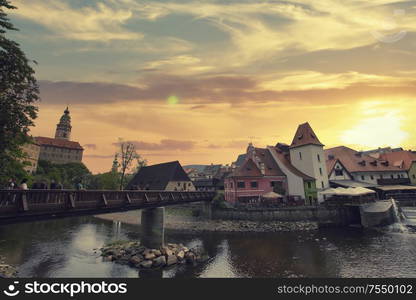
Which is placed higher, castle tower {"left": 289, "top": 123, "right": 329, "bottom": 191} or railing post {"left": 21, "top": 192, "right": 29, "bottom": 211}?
castle tower {"left": 289, "top": 123, "right": 329, "bottom": 191}

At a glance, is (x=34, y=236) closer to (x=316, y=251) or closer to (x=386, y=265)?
(x=316, y=251)

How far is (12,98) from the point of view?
53.9 ft

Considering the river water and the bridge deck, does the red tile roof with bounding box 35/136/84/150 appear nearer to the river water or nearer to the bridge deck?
the river water

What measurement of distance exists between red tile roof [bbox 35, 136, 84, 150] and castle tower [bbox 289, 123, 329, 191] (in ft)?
372

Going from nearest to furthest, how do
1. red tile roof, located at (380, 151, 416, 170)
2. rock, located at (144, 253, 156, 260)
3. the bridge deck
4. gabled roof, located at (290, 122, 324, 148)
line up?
1. the bridge deck
2. rock, located at (144, 253, 156, 260)
3. gabled roof, located at (290, 122, 324, 148)
4. red tile roof, located at (380, 151, 416, 170)

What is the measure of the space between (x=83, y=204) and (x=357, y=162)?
190 feet

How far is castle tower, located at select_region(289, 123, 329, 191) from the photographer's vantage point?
46.1 metres

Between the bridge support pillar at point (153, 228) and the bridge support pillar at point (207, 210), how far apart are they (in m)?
17.9

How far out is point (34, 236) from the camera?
3161 centimetres

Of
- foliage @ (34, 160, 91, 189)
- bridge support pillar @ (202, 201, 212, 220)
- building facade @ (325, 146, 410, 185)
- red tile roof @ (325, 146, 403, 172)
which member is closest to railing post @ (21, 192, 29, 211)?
bridge support pillar @ (202, 201, 212, 220)

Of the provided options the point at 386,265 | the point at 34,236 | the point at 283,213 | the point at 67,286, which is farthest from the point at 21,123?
the point at 283,213

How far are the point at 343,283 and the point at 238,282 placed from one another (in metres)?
6.78

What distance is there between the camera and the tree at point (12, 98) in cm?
1576

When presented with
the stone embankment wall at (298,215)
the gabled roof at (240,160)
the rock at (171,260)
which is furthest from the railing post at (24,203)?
the gabled roof at (240,160)
